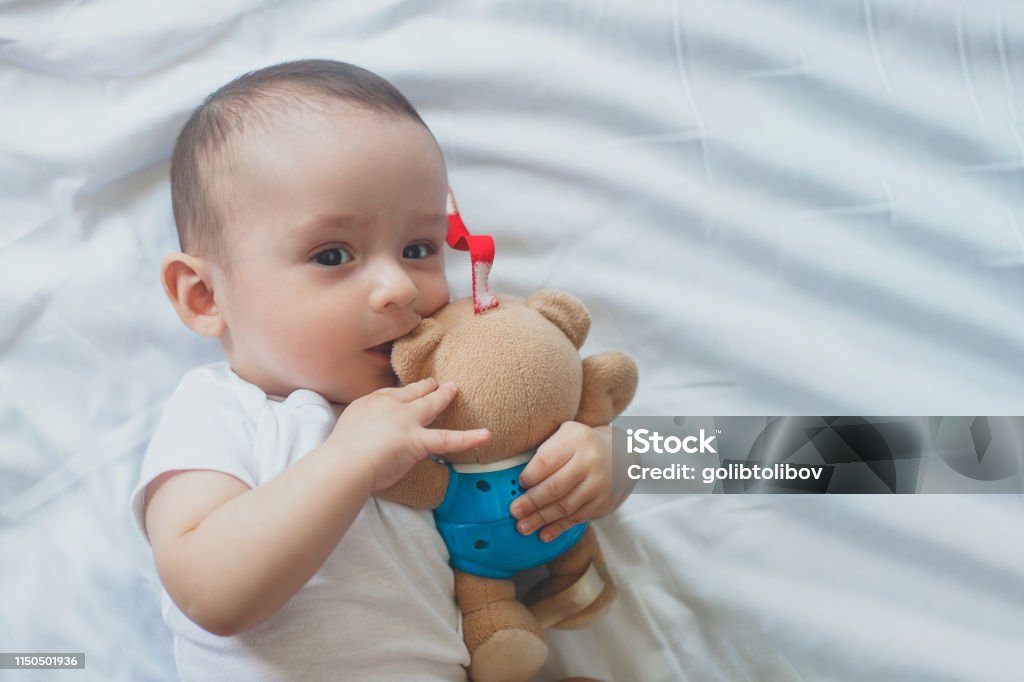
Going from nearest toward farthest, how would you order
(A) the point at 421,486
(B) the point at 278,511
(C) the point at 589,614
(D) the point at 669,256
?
(B) the point at 278,511 < (A) the point at 421,486 < (C) the point at 589,614 < (D) the point at 669,256

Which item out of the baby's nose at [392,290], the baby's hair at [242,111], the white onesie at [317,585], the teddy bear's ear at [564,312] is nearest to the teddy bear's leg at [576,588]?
the white onesie at [317,585]

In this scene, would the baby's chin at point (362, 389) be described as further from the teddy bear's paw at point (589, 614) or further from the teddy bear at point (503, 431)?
the teddy bear's paw at point (589, 614)

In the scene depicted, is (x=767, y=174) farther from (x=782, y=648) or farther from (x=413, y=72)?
(x=782, y=648)

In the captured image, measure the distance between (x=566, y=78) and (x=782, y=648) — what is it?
27.3 inches

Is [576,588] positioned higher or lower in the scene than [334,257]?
lower

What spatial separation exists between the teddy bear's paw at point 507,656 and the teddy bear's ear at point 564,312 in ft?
0.89

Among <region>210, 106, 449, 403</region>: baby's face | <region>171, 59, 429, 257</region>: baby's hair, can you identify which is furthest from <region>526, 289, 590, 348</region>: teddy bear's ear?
<region>171, 59, 429, 257</region>: baby's hair

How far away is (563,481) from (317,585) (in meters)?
0.22

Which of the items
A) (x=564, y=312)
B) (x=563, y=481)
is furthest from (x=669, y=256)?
(x=563, y=481)

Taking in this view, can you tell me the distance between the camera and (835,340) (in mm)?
1070

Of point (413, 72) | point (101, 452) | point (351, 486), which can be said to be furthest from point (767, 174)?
point (101, 452)

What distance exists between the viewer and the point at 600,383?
0.85m

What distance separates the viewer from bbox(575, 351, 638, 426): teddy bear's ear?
85cm

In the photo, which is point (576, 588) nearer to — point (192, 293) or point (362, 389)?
point (362, 389)
